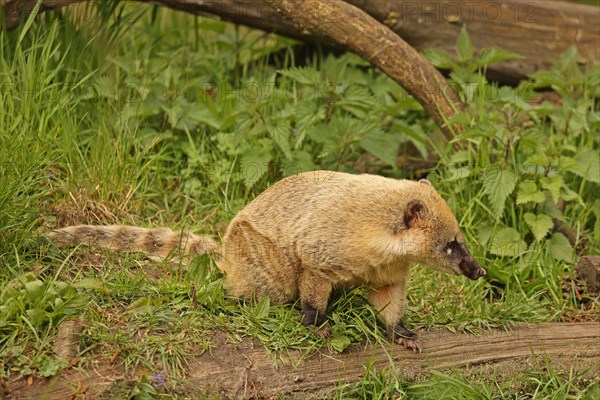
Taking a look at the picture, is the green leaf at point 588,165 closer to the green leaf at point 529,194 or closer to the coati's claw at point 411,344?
the green leaf at point 529,194

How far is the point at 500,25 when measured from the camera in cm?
700

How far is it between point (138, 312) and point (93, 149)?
1656 millimetres

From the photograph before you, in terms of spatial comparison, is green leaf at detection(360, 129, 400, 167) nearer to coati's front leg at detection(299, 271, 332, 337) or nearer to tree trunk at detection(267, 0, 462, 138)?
tree trunk at detection(267, 0, 462, 138)

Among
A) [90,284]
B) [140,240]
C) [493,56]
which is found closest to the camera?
[90,284]

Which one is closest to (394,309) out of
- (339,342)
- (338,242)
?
(339,342)

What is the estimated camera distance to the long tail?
189 inches

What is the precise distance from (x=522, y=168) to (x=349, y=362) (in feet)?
7.35

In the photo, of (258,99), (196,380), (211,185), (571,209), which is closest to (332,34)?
(258,99)

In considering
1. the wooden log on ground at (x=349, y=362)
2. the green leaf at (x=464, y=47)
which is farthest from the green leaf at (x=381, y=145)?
the wooden log on ground at (x=349, y=362)

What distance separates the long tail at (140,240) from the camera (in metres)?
4.81

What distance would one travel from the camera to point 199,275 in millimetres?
4609

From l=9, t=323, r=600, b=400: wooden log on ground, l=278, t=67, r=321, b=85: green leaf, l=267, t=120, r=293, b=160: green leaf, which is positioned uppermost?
l=278, t=67, r=321, b=85: green leaf

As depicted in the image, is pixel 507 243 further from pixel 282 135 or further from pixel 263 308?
pixel 263 308

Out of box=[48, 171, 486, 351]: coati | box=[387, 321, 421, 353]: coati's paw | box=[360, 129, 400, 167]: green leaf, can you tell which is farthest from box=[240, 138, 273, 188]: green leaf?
box=[387, 321, 421, 353]: coati's paw
